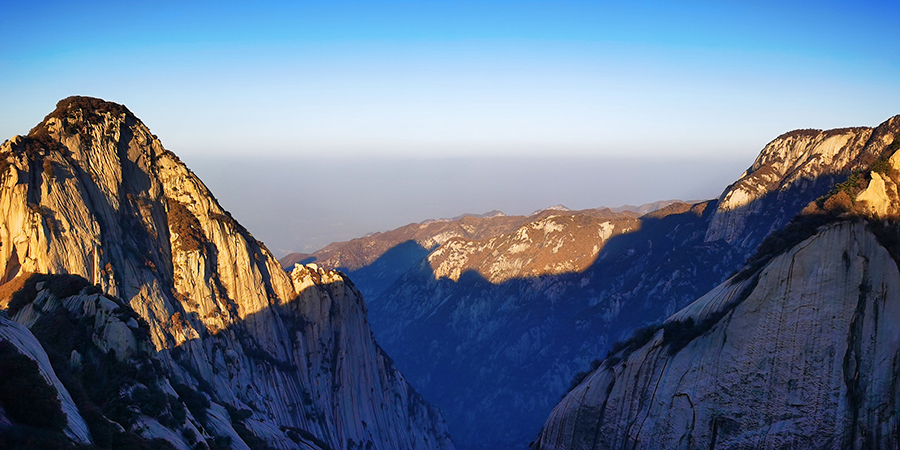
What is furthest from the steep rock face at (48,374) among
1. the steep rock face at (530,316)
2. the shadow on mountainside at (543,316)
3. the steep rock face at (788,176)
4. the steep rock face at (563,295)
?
the steep rock face at (788,176)

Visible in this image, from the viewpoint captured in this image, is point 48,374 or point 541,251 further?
point 541,251

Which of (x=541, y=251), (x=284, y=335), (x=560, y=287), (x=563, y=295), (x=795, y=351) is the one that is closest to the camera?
(x=795, y=351)

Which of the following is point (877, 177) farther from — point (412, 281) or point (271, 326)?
point (412, 281)

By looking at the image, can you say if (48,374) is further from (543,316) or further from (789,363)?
(543,316)

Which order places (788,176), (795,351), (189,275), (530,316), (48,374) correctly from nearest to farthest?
1. (48,374)
2. (795,351)
3. (189,275)
4. (788,176)
5. (530,316)

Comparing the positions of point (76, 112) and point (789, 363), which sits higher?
point (76, 112)

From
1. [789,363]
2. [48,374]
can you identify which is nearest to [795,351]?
[789,363]
